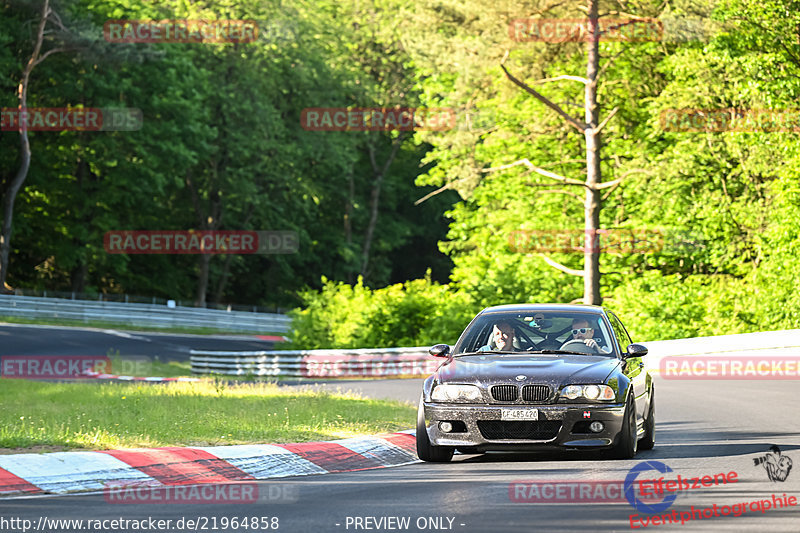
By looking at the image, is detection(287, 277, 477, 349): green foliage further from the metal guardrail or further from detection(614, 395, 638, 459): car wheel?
detection(614, 395, 638, 459): car wheel

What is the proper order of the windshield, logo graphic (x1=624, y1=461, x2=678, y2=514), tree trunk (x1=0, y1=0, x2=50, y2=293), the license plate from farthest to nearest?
tree trunk (x1=0, y1=0, x2=50, y2=293), the windshield, the license plate, logo graphic (x1=624, y1=461, x2=678, y2=514)

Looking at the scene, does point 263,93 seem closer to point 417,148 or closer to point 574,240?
point 417,148

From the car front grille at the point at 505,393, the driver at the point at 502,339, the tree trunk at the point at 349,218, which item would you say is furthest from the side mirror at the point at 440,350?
the tree trunk at the point at 349,218

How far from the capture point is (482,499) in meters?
9.79

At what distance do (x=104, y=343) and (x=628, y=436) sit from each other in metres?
38.8

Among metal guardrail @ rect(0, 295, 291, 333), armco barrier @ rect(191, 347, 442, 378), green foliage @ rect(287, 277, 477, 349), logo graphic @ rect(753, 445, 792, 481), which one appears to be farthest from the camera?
metal guardrail @ rect(0, 295, 291, 333)

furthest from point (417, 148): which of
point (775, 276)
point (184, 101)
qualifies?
point (775, 276)

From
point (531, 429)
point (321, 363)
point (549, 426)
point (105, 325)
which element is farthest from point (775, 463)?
point (105, 325)

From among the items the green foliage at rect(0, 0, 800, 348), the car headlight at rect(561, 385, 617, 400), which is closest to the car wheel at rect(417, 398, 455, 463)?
the car headlight at rect(561, 385, 617, 400)

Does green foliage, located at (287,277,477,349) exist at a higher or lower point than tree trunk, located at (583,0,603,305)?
lower

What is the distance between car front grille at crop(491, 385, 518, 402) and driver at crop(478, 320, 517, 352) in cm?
130

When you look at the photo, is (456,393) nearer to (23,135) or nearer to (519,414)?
(519,414)

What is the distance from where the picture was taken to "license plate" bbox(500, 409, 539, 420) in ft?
39.0

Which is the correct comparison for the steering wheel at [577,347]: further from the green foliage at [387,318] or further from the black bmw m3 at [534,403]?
the green foliage at [387,318]
